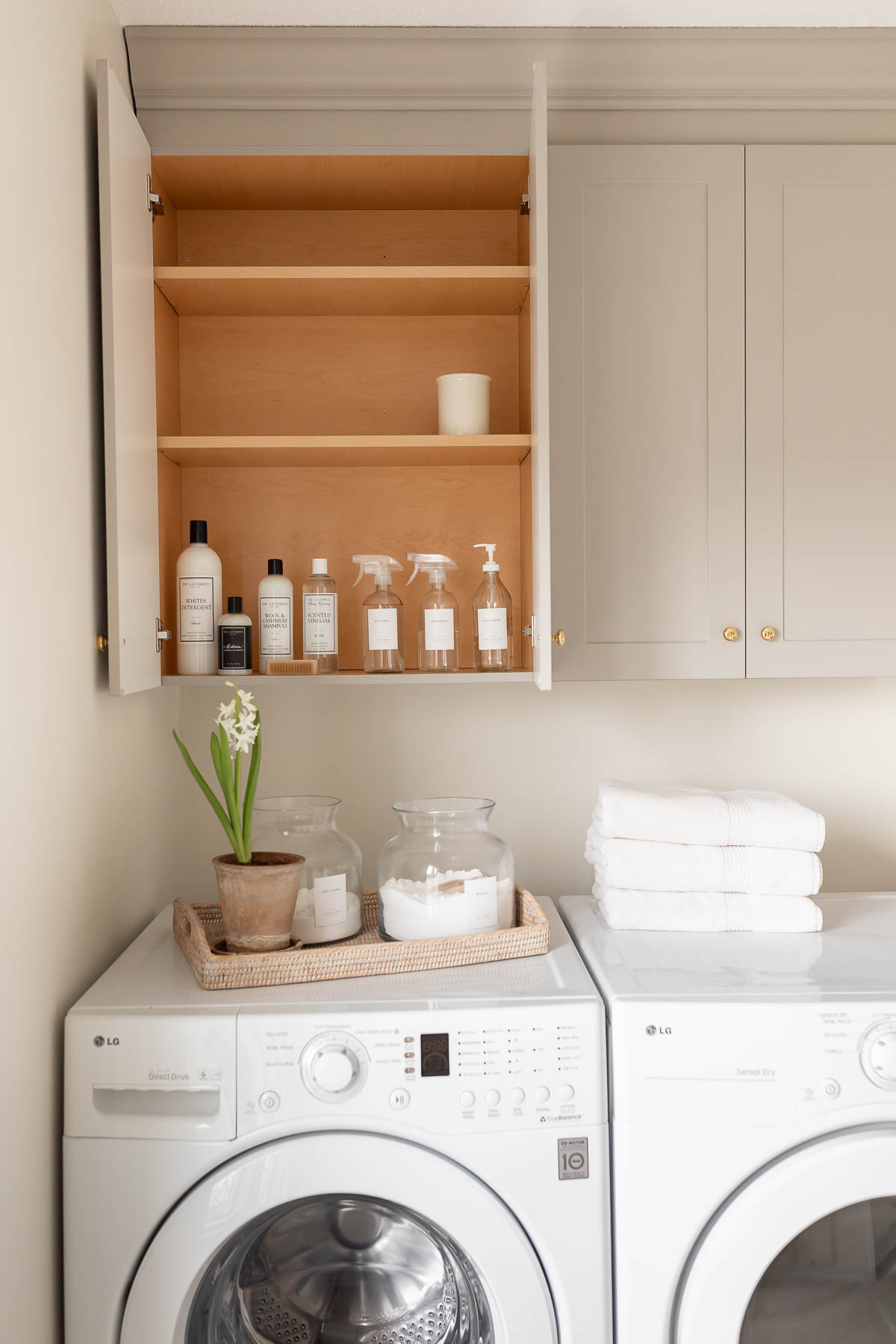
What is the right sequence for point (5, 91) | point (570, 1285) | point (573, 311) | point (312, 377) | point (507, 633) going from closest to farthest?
point (5, 91) < point (570, 1285) < point (573, 311) < point (507, 633) < point (312, 377)

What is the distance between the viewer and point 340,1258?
127cm

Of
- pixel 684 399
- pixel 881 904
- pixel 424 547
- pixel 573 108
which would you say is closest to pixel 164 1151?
pixel 424 547

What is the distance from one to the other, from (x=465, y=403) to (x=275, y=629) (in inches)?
20.0

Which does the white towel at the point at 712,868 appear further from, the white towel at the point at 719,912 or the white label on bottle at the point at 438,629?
the white label on bottle at the point at 438,629

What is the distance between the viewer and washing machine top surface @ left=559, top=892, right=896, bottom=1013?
1.27 meters

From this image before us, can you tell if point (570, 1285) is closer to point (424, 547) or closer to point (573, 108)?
point (424, 547)

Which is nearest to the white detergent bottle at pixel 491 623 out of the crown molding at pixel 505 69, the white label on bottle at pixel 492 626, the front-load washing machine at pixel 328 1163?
the white label on bottle at pixel 492 626

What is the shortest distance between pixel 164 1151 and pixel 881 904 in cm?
124

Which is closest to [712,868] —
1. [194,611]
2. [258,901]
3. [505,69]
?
[258,901]

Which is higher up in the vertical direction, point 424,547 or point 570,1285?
point 424,547

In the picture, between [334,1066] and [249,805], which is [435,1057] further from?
[249,805]

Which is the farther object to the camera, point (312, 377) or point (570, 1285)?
point (312, 377)

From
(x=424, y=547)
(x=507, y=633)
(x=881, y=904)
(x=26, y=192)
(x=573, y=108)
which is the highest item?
(x=573, y=108)

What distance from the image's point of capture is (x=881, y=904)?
1.69 m
